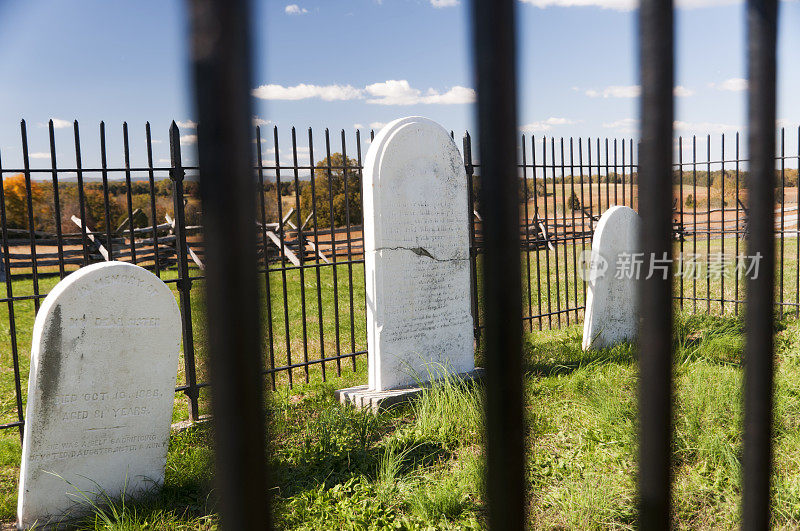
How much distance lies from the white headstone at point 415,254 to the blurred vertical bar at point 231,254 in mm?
4361

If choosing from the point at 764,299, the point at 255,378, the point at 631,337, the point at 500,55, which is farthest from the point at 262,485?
the point at 631,337

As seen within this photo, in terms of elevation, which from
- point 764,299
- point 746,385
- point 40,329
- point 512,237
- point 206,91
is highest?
point 206,91

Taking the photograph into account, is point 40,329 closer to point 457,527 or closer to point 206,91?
point 457,527

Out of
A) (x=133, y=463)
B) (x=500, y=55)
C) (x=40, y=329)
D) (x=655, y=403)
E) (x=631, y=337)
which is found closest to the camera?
(x=500, y=55)

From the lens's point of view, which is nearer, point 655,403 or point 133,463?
point 655,403

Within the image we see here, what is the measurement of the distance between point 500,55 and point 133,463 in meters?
3.70

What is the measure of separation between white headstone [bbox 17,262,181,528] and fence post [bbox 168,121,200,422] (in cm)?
124

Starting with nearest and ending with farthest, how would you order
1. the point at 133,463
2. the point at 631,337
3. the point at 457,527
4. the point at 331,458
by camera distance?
the point at 457,527, the point at 133,463, the point at 331,458, the point at 631,337

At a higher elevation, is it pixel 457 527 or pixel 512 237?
pixel 512 237

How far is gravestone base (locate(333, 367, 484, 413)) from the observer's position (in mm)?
4621

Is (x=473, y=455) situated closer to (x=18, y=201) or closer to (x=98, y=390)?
(x=98, y=390)

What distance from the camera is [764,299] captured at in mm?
826

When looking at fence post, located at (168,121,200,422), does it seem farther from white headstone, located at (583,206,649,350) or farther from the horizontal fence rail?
white headstone, located at (583,206,649,350)

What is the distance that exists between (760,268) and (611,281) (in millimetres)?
5885
